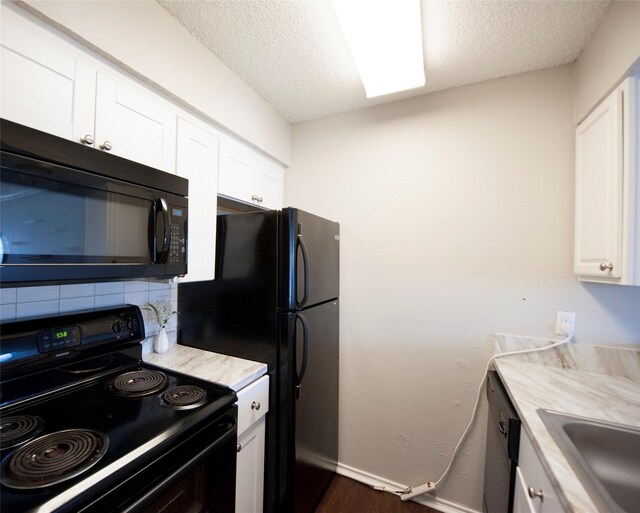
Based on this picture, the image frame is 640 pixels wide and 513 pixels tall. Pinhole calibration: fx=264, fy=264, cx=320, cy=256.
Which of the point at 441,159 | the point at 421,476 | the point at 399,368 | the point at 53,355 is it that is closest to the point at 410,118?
the point at 441,159

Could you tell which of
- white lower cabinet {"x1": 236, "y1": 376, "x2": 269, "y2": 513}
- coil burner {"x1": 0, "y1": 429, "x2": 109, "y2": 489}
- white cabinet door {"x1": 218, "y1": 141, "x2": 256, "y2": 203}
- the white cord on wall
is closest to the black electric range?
coil burner {"x1": 0, "y1": 429, "x2": 109, "y2": 489}

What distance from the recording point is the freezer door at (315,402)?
4.50ft

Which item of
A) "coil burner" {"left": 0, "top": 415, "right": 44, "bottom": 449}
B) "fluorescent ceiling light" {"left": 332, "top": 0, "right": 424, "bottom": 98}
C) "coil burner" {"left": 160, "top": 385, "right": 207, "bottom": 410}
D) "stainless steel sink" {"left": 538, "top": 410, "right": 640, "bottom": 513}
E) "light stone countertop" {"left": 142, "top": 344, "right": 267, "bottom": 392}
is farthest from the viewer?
"light stone countertop" {"left": 142, "top": 344, "right": 267, "bottom": 392}

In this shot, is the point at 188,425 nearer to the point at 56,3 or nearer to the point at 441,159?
the point at 56,3

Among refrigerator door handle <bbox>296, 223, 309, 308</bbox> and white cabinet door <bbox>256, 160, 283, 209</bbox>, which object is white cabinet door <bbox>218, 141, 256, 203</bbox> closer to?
white cabinet door <bbox>256, 160, 283, 209</bbox>

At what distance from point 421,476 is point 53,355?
6.76ft

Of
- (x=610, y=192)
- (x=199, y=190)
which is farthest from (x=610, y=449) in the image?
(x=199, y=190)

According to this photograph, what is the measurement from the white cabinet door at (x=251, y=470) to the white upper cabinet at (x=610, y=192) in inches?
65.6

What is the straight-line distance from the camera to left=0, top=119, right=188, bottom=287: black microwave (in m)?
0.68

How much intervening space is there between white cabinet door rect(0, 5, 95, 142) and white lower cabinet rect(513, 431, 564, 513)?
1.80 m

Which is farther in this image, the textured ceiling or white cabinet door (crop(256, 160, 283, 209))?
white cabinet door (crop(256, 160, 283, 209))

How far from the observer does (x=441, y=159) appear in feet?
5.44

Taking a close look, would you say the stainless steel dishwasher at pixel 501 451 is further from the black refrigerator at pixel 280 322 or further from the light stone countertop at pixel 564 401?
the black refrigerator at pixel 280 322

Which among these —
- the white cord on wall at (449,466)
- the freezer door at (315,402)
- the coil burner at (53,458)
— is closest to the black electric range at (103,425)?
the coil burner at (53,458)
